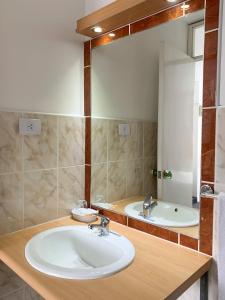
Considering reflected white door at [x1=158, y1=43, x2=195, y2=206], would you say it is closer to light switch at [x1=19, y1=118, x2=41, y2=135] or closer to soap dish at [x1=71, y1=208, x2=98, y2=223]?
soap dish at [x1=71, y1=208, x2=98, y2=223]

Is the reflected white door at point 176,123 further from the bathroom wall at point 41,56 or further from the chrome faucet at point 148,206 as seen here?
the bathroom wall at point 41,56

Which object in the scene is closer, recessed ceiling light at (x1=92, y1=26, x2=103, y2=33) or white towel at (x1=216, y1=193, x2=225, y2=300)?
white towel at (x1=216, y1=193, x2=225, y2=300)

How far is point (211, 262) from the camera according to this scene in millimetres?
1007

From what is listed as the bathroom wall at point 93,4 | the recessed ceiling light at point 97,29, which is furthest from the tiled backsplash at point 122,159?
the bathroom wall at point 93,4

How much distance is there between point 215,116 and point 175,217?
20.1 inches

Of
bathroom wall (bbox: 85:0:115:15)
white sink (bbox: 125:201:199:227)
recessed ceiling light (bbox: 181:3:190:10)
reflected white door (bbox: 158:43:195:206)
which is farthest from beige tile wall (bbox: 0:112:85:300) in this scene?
recessed ceiling light (bbox: 181:3:190:10)

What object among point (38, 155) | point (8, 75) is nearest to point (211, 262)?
point (38, 155)

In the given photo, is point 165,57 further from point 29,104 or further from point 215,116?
point 29,104

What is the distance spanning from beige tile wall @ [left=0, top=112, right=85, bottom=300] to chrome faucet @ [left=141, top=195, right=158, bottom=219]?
436 mm

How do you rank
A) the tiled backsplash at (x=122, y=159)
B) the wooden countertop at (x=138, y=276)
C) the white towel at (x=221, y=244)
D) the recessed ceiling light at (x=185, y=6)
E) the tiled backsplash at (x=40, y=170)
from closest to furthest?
the wooden countertop at (x=138, y=276)
the white towel at (x=221, y=244)
the recessed ceiling light at (x=185, y=6)
the tiled backsplash at (x=40, y=170)
the tiled backsplash at (x=122, y=159)

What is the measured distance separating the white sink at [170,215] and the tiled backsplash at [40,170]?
40cm

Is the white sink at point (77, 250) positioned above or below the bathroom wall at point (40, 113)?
below

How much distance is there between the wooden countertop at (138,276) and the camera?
794 mm

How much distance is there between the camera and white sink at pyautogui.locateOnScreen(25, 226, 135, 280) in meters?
0.99
